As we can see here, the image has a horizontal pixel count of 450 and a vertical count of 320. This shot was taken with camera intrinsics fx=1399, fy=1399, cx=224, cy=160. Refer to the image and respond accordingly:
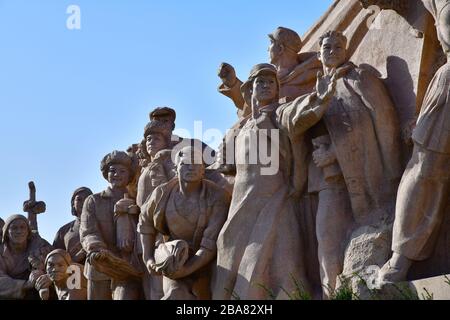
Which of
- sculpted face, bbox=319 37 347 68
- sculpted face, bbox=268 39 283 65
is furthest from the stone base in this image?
sculpted face, bbox=268 39 283 65

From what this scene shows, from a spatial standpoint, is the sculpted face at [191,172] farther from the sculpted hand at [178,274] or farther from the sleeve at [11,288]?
the sleeve at [11,288]

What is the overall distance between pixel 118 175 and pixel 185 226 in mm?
1634

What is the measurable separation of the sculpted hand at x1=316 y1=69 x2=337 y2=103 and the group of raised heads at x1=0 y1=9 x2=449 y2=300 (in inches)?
0.6

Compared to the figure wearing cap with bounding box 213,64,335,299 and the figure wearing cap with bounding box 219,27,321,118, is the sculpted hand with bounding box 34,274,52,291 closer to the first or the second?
the figure wearing cap with bounding box 219,27,321,118

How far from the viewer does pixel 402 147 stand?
12.1 metres

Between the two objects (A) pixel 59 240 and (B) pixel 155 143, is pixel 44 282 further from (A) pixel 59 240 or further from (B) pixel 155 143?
(B) pixel 155 143

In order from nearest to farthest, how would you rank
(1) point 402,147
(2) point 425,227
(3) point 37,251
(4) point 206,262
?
1. (2) point 425,227
2. (1) point 402,147
3. (4) point 206,262
4. (3) point 37,251

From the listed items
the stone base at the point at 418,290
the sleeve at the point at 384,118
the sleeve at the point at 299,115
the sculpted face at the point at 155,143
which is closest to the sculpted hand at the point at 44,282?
the sculpted face at the point at 155,143

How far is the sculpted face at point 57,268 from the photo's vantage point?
14.9 metres

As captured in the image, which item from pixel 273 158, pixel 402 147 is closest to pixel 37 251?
pixel 273 158

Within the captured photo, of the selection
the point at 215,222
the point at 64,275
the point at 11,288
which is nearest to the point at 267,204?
the point at 215,222

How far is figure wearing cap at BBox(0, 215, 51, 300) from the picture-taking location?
51.9 feet

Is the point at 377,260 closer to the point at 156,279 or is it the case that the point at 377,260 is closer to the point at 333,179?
the point at 333,179

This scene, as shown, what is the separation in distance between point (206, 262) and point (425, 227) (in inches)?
94.3
